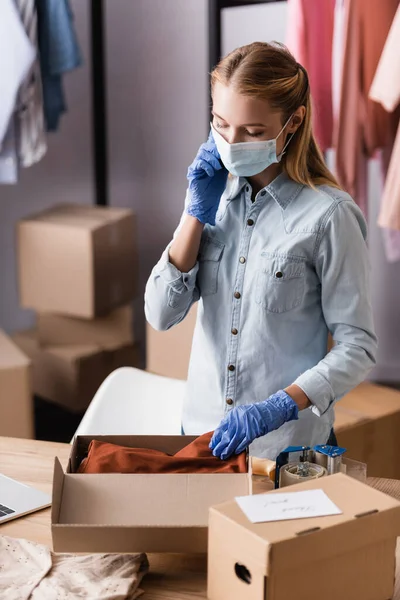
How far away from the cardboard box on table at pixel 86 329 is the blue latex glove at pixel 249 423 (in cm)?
222

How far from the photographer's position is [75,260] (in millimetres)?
3424

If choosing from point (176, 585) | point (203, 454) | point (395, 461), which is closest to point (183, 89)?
point (395, 461)

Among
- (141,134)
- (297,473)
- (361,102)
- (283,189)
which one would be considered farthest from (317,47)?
(297,473)

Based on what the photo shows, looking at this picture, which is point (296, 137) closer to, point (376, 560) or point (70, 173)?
point (376, 560)

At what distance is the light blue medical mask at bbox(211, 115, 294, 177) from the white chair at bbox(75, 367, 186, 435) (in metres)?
0.62

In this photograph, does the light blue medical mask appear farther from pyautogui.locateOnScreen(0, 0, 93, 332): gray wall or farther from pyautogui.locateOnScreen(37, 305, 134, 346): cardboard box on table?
pyautogui.locateOnScreen(0, 0, 93, 332): gray wall

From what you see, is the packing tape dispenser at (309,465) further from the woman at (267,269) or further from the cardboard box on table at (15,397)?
the cardboard box on table at (15,397)

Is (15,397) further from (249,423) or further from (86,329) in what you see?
(249,423)

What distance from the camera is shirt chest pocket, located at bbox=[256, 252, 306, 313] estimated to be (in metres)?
1.58

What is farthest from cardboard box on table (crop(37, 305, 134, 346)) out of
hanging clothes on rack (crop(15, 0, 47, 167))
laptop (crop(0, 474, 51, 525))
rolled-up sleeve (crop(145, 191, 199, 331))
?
laptop (crop(0, 474, 51, 525))

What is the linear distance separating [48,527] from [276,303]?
0.56 meters

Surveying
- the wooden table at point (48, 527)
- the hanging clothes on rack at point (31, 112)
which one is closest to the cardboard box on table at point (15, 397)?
the hanging clothes on rack at point (31, 112)

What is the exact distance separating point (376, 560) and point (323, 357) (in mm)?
582

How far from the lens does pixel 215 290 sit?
1.67m
